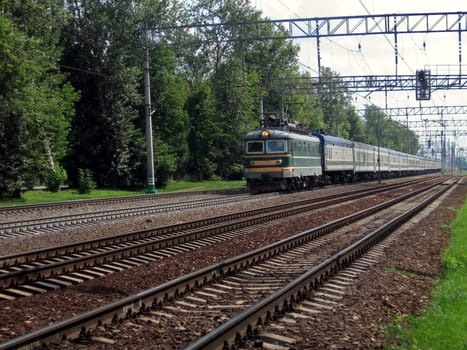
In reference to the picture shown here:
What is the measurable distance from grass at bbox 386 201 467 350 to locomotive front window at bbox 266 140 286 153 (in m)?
22.4

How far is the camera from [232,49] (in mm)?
61562

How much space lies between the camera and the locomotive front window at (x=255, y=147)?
1292 inches

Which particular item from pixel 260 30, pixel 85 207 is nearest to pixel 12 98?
pixel 85 207

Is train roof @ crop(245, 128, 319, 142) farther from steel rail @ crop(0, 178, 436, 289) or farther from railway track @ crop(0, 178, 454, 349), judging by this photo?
railway track @ crop(0, 178, 454, 349)

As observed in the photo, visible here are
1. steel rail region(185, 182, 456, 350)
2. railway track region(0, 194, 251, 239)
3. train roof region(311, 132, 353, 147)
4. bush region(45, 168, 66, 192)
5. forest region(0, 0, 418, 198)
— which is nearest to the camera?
steel rail region(185, 182, 456, 350)

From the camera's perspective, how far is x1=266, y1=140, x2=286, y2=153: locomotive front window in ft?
106

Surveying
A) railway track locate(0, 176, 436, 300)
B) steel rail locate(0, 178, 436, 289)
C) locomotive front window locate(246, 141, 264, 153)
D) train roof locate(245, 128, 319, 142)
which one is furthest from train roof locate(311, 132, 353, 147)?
railway track locate(0, 176, 436, 300)

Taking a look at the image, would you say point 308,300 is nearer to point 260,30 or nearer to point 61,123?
point 61,123

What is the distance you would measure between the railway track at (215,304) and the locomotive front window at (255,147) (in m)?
21.0

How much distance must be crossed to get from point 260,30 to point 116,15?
26.3 metres

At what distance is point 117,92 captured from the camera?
140 feet

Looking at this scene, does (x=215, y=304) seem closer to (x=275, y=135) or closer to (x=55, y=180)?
(x=275, y=135)

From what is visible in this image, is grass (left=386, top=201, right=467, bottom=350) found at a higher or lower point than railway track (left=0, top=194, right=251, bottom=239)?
lower

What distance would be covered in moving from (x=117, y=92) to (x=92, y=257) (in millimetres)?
33273
